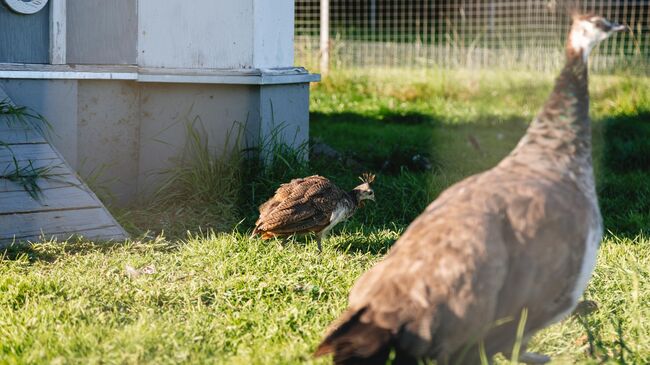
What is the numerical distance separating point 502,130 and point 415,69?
335 centimetres

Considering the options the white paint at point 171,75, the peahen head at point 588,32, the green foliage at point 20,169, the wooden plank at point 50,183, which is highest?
the peahen head at point 588,32

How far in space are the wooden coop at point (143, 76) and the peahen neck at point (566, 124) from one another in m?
3.41

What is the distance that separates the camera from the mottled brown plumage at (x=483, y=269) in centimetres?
303

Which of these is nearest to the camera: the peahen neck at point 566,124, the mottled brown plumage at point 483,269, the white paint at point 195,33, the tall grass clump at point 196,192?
the mottled brown plumage at point 483,269

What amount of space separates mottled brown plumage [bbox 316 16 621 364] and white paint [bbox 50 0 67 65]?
3.66 m

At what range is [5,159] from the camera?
554 centimetres

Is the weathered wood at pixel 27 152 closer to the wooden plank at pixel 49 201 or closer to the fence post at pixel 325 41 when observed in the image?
the wooden plank at pixel 49 201

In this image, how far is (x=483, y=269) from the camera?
305 centimetres

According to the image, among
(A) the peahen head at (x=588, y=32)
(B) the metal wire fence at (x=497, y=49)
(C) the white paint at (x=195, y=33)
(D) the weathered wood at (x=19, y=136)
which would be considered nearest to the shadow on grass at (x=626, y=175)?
(B) the metal wire fence at (x=497, y=49)

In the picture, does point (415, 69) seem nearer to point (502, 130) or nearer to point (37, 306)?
point (502, 130)

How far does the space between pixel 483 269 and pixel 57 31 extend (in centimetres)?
410

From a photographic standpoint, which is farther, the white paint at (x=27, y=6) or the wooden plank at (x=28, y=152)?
the white paint at (x=27, y=6)

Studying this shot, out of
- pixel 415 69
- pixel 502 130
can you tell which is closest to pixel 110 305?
pixel 502 130

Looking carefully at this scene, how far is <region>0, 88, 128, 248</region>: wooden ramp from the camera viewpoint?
5348mm
